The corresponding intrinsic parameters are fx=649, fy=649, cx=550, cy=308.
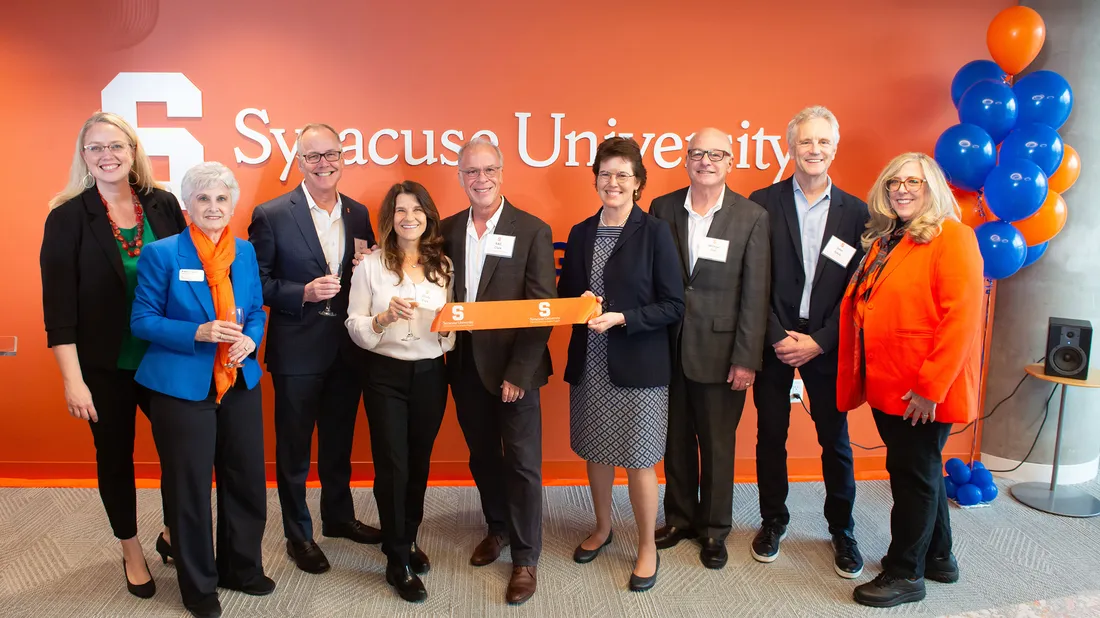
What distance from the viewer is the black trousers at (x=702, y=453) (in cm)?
306

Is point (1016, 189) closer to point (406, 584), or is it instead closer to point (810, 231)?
point (810, 231)

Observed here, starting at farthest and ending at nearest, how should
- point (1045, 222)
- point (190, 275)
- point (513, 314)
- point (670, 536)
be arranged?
point (1045, 222) → point (670, 536) → point (513, 314) → point (190, 275)

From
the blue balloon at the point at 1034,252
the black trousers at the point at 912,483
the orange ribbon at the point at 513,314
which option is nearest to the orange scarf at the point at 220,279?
the orange ribbon at the point at 513,314

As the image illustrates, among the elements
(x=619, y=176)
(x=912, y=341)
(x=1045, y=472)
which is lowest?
(x=1045, y=472)

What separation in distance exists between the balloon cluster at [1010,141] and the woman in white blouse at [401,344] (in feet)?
9.24

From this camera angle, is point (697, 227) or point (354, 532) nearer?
point (697, 227)

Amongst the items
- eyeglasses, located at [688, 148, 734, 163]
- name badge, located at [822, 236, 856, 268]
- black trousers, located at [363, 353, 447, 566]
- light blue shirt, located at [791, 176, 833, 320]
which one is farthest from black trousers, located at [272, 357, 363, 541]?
name badge, located at [822, 236, 856, 268]

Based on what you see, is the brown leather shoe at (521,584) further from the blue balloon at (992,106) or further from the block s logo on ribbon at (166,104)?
the blue balloon at (992,106)

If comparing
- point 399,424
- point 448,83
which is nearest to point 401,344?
point 399,424

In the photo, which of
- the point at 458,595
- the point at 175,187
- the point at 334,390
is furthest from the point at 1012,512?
the point at 175,187

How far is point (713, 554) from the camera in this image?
3074mm

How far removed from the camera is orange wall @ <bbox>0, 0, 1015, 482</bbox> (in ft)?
11.9

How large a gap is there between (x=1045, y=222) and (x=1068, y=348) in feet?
2.37

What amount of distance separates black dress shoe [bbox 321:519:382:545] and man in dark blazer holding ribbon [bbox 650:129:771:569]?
5.34 feet
